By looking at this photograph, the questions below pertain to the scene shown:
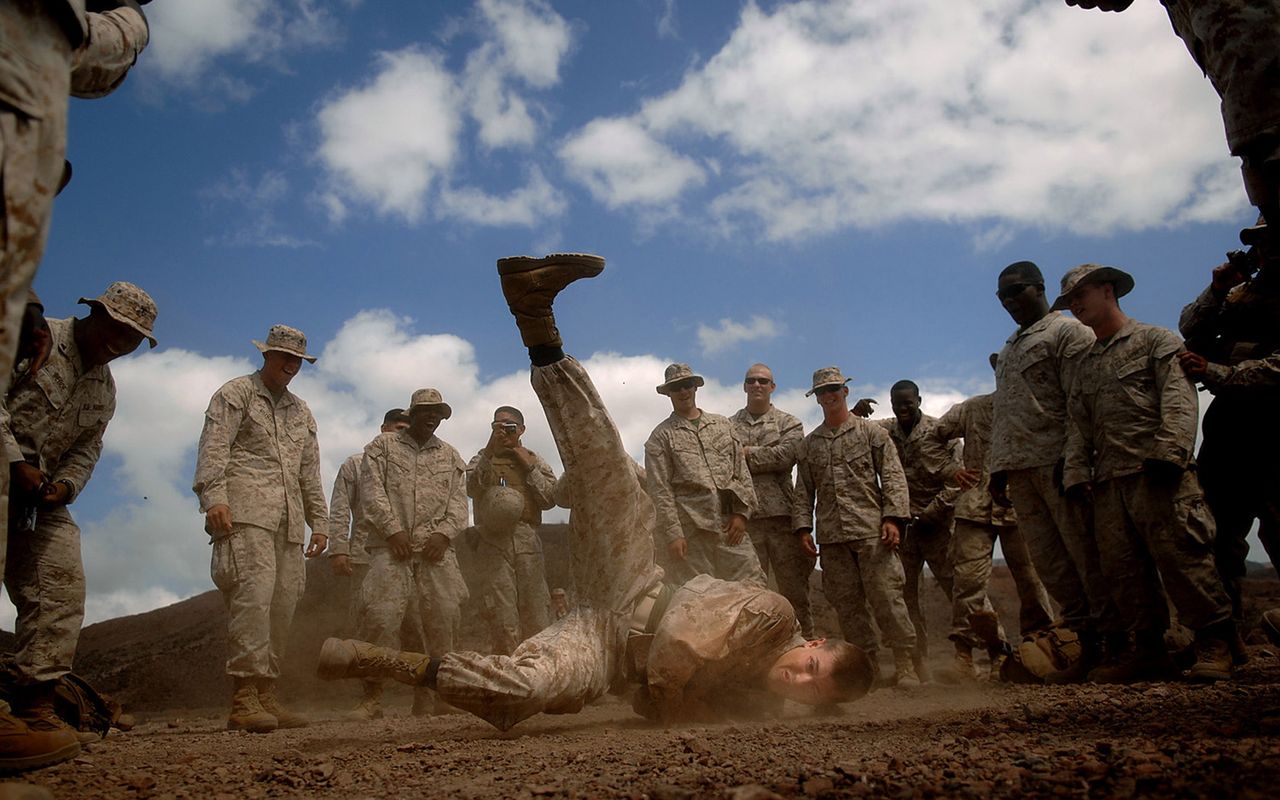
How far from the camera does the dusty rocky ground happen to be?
197 centimetres

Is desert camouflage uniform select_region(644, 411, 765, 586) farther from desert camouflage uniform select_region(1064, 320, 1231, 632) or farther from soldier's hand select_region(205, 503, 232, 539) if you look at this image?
soldier's hand select_region(205, 503, 232, 539)

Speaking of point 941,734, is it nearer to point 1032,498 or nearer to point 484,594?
point 1032,498

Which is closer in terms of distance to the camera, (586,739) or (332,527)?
(586,739)

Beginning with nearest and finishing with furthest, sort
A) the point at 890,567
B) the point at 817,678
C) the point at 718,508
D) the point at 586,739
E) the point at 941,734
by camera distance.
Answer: the point at 941,734 < the point at 586,739 < the point at 817,678 < the point at 890,567 < the point at 718,508

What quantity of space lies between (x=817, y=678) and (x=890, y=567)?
9.42ft

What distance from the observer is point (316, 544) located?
20.4 ft

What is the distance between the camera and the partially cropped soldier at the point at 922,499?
7.43m

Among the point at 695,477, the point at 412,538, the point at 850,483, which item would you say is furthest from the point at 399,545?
the point at 850,483

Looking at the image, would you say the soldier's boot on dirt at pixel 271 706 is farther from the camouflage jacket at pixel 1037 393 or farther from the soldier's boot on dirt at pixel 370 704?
the camouflage jacket at pixel 1037 393

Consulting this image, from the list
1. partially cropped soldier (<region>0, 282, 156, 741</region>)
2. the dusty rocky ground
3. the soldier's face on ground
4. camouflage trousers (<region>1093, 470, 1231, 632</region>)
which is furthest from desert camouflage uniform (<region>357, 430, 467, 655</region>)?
camouflage trousers (<region>1093, 470, 1231, 632</region>)

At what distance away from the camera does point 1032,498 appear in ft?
18.0

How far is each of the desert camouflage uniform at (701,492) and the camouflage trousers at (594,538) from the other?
2.98 metres

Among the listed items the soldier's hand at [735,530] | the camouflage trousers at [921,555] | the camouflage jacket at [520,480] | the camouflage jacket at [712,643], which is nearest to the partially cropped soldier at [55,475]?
the camouflage jacket at [712,643]

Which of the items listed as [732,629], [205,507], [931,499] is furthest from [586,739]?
[931,499]
